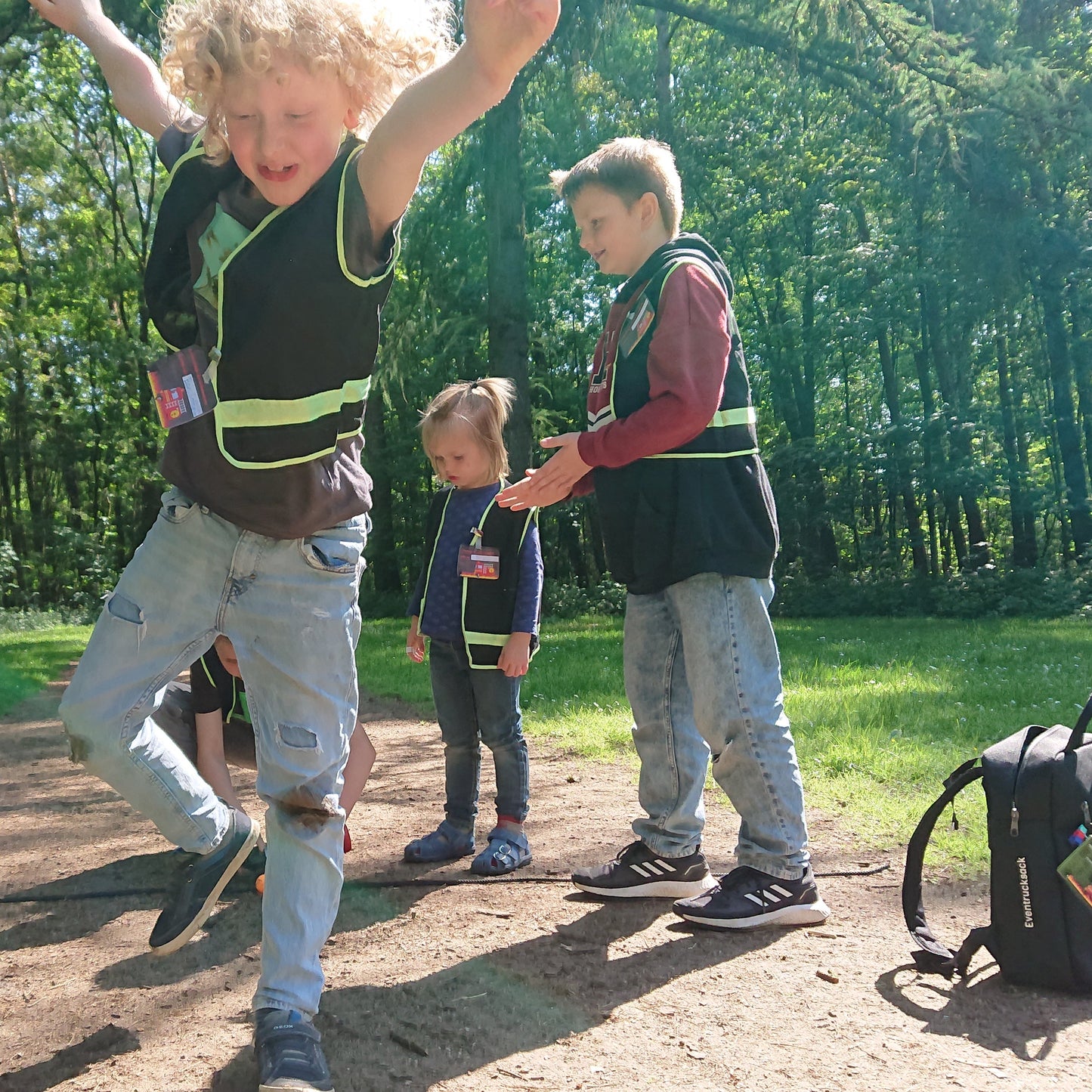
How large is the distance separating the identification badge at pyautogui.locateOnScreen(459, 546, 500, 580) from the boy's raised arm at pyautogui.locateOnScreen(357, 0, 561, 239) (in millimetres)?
1848

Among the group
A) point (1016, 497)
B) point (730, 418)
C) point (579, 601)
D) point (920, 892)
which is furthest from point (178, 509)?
point (1016, 497)

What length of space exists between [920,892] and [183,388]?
2.11 m

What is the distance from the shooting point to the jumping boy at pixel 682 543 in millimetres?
3016

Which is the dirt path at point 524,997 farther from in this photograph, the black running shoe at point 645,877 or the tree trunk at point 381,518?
the tree trunk at point 381,518

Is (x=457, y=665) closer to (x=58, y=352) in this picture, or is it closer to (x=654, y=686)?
(x=654, y=686)

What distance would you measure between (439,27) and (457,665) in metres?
2.15

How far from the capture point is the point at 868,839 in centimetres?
388

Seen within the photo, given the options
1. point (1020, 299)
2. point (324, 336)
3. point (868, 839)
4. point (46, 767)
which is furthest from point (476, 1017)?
point (1020, 299)

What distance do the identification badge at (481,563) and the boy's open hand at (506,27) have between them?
217 cm

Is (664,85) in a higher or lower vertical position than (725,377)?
higher

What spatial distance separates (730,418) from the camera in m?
3.18

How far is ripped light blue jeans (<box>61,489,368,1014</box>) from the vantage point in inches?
85.3

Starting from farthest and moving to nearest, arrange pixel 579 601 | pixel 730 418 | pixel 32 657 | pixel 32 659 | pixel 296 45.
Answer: pixel 579 601 < pixel 32 657 < pixel 32 659 < pixel 730 418 < pixel 296 45

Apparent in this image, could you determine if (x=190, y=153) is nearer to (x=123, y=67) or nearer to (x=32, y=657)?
(x=123, y=67)
